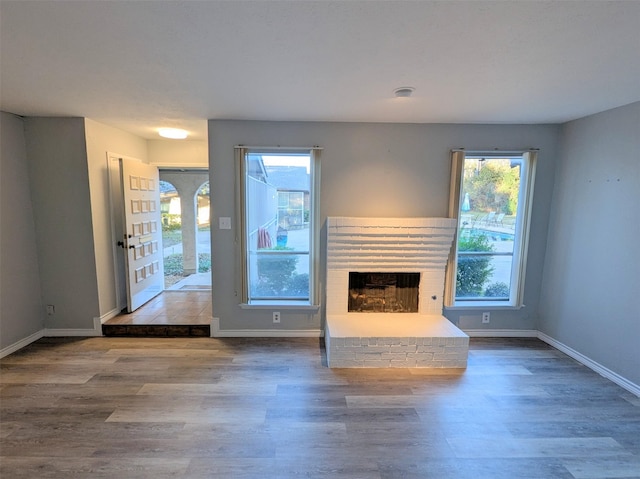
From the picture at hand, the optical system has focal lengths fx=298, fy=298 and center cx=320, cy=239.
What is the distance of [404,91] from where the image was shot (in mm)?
2109

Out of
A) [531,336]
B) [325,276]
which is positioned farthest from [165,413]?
[531,336]

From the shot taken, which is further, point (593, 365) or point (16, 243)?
point (16, 243)

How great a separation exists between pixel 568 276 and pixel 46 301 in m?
5.35

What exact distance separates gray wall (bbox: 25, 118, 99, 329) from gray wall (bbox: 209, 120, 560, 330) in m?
1.30

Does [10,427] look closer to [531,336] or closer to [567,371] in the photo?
[567,371]

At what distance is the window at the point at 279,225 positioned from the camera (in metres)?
3.10

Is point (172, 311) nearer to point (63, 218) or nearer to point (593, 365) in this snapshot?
point (63, 218)

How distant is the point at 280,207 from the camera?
3.27 meters

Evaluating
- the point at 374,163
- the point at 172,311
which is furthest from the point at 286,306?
the point at 374,163

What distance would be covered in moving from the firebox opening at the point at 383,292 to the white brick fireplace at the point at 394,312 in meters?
0.07

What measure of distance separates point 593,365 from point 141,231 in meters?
4.97

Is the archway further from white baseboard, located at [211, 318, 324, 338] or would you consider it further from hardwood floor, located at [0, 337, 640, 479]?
hardwood floor, located at [0, 337, 640, 479]

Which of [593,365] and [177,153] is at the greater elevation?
[177,153]

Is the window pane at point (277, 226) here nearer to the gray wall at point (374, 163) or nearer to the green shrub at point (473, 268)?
the gray wall at point (374, 163)
